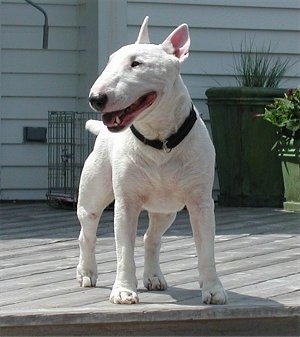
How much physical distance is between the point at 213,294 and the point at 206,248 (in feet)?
0.76

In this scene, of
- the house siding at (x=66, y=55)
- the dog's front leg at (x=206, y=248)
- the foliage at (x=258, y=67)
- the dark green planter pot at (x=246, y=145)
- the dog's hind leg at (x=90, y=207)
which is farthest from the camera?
the house siding at (x=66, y=55)

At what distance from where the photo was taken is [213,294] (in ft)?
18.6

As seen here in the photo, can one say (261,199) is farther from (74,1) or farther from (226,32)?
(74,1)

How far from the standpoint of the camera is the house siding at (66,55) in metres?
10.8

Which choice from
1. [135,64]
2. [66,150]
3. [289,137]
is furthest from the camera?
[66,150]

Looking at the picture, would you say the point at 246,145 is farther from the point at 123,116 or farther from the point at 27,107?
the point at 123,116

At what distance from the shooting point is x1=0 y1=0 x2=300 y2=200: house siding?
10.8 metres

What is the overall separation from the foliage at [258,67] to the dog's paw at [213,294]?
524 cm

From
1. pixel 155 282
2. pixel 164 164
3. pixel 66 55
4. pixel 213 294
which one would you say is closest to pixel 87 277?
pixel 155 282

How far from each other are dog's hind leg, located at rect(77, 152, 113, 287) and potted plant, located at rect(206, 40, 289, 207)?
14.5 ft

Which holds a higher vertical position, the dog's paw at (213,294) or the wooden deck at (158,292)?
the dog's paw at (213,294)

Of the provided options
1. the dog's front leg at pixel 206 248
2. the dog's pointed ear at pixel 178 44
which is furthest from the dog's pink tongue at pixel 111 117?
the dog's front leg at pixel 206 248

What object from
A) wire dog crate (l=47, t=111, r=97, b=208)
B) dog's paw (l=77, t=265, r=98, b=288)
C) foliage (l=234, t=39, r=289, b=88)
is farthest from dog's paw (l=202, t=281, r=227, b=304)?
foliage (l=234, t=39, r=289, b=88)

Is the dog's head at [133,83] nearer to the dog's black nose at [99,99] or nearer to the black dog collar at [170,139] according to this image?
the dog's black nose at [99,99]
